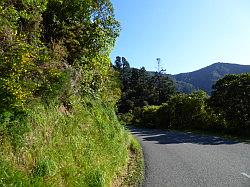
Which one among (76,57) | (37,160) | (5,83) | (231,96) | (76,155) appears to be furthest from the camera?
(231,96)

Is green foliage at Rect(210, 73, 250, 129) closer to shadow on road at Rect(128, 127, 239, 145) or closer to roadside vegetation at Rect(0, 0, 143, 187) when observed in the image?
shadow on road at Rect(128, 127, 239, 145)

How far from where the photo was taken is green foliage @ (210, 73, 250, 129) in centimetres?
3419

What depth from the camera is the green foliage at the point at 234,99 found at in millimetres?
34188

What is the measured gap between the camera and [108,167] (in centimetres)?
1109

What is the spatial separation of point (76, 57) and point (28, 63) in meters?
7.67

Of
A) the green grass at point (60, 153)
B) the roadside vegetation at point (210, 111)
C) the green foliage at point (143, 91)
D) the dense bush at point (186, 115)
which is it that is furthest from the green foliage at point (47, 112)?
the green foliage at point (143, 91)

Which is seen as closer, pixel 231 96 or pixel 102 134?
pixel 102 134

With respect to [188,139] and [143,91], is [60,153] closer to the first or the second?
[188,139]

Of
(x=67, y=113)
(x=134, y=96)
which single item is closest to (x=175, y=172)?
(x=67, y=113)

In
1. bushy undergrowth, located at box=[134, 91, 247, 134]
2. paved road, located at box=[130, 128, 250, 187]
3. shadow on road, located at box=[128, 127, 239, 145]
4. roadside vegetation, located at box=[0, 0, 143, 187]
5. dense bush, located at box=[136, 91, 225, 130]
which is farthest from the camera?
dense bush, located at box=[136, 91, 225, 130]

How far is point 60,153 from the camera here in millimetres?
8891

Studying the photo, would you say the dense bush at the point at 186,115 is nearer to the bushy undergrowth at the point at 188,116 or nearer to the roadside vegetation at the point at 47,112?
the bushy undergrowth at the point at 188,116

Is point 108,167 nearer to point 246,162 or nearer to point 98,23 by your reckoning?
point 246,162

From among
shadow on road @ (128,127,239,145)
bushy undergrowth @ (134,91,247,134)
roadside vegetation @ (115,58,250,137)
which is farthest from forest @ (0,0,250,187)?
bushy undergrowth @ (134,91,247,134)
